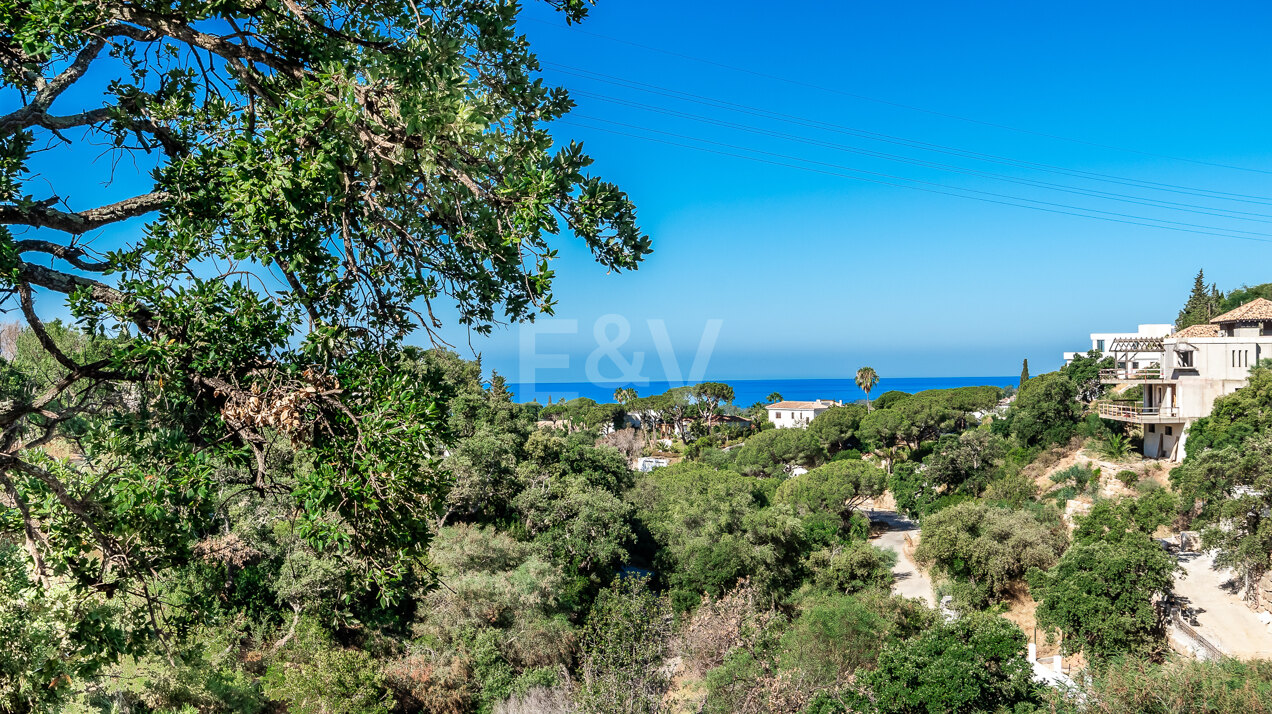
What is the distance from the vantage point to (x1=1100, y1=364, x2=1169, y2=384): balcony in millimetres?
28000

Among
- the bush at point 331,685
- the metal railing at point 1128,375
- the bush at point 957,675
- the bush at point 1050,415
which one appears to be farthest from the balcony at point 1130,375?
the bush at point 331,685

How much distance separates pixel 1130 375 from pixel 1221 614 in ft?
59.5

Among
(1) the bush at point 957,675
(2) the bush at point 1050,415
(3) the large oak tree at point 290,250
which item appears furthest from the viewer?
(2) the bush at point 1050,415

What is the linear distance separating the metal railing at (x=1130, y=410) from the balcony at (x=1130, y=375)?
0.94m

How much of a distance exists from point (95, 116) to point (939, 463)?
112 feet

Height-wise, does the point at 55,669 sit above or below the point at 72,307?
below

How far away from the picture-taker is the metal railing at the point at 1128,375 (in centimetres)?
2811

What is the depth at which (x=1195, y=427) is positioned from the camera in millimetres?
24891

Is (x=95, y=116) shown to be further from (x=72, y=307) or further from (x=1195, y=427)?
(x=1195, y=427)

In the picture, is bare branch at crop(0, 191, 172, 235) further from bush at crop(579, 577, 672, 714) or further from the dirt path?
the dirt path

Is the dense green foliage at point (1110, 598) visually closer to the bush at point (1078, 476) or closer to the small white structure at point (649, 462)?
the bush at point (1078, 476)

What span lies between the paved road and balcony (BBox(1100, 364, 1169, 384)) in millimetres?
10362

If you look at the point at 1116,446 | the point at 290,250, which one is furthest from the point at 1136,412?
the point at 290,250

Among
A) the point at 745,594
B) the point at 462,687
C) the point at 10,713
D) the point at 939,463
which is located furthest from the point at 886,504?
the point at 10,713
